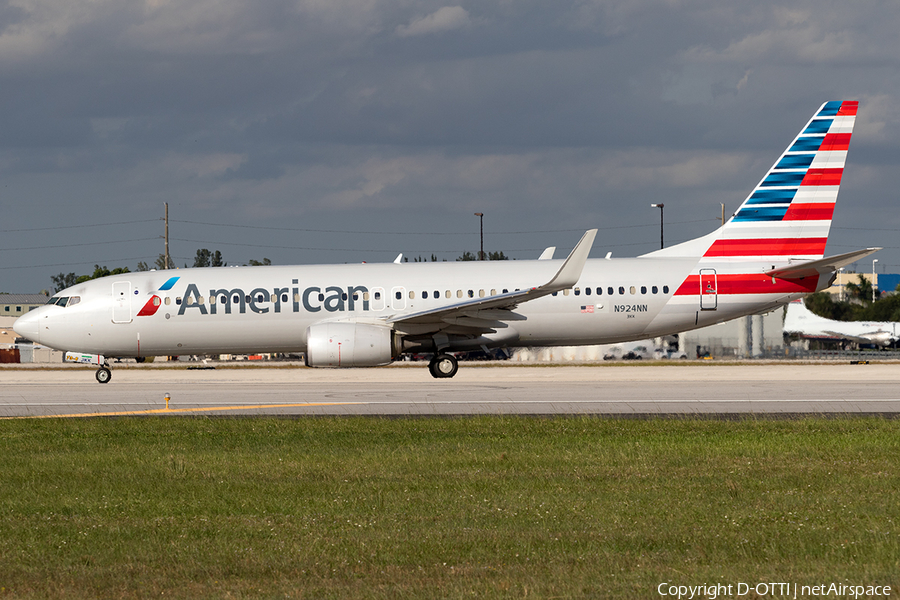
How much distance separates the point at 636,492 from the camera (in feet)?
30.2

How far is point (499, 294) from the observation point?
93.5 ft

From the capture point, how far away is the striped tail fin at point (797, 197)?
2923 cm

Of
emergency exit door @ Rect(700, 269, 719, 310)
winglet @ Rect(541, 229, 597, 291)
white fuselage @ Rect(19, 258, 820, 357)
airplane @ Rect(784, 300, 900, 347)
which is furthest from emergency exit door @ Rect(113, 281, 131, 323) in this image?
airplane @ Rect(784, 300, 900, 347)

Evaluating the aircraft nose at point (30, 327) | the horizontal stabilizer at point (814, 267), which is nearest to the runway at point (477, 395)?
the aircraft nose at point (30, 327)

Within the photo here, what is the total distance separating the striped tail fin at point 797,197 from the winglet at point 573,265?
6.17 metres

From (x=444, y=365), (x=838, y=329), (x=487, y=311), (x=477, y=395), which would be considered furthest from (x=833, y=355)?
(x=477, y=395)

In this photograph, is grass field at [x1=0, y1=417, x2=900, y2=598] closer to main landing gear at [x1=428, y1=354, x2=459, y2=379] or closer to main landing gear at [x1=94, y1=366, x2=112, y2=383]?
main landing gear at [x1=428, y1=354, x2=459, y2=379]

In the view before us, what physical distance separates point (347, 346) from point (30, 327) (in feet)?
36.0

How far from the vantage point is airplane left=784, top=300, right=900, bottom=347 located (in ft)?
241

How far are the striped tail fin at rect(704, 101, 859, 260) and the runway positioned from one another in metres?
4.24

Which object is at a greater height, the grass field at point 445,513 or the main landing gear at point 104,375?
the main landing gear at point 104,375

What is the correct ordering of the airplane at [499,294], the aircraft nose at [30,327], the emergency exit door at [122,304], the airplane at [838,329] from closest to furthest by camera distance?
the airplane at [499,294] < the emergency exit door at [122,304] < the aircraft nose at [30,327] < the airplane at [838,329]

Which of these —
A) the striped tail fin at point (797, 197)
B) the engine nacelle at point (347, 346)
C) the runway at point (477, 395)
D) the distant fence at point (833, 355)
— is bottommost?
the distant fence at point (833, 355)

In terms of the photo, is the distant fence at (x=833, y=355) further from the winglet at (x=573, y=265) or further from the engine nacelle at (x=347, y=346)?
the engine nacelle at (x=347, y=346)
